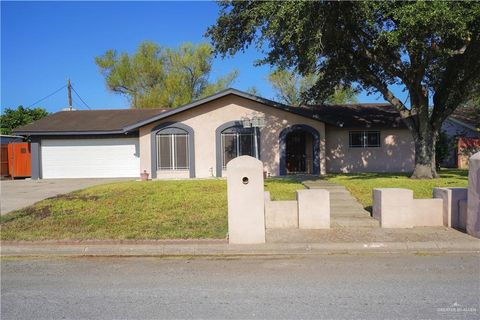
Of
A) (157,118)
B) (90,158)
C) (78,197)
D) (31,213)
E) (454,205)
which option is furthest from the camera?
(90,158)

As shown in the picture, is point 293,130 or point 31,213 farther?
point 293,130

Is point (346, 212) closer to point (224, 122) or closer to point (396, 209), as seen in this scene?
point (396, 209)

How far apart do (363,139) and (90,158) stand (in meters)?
14.1

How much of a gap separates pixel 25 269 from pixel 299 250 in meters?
4.50

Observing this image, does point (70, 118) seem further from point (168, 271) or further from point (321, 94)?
point (168, 271)

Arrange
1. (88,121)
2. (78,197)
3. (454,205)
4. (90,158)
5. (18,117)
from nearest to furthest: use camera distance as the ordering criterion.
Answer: (454,205) < (78,197) < (90,158) < (88,121) < (18,117)

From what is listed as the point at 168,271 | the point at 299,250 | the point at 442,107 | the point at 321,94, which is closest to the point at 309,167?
the point at 321,94

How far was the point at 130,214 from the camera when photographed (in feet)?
32.7

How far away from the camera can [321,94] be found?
1738cm

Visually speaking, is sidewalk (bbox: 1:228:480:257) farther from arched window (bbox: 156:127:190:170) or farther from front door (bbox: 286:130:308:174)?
front door (bbox: 286:130:308:174)

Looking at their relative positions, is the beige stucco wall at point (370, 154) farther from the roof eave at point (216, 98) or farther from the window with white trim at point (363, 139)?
the roof eave at point (216, 98)

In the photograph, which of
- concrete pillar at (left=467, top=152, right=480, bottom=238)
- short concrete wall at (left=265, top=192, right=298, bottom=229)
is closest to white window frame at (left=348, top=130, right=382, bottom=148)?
short concrete wall at (left=265, top=192, right=298, bottom=229)

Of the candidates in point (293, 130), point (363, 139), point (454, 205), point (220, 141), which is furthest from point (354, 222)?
point (363, 139)

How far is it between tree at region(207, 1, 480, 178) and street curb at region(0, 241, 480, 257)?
19.5 feet
